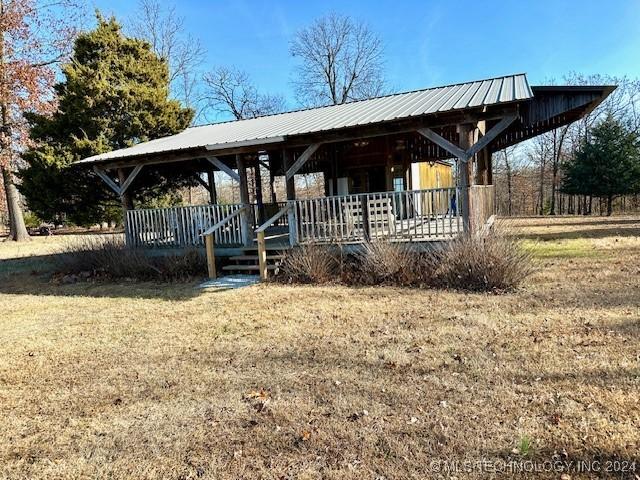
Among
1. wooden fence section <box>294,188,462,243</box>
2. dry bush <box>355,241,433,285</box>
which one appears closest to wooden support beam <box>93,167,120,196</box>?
wooden fence section <box>294,188,462,243</box>

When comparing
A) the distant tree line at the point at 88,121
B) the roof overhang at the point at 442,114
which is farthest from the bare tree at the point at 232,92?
the roof overhang at the point at 442,114

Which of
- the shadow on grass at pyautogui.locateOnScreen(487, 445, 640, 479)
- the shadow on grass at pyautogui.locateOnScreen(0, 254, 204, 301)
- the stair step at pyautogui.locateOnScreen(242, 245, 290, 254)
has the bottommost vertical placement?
the shadow on grass at pyautogui.locateOnScreen(487, 445, 640, 479)

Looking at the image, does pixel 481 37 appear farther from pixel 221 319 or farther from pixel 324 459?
pixel 324 459

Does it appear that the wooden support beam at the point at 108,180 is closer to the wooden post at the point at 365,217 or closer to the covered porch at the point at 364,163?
the covered porch at the point at 364,163

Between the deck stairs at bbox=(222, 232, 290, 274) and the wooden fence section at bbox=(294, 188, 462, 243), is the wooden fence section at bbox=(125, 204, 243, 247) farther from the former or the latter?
the wooden fence section at bbox=(294, 188, 462, 243)

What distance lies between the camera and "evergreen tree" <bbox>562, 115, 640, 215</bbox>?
2073 cm

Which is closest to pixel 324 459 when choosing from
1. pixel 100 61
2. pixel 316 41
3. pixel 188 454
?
pixel 188 454

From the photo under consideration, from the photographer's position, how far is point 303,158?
28.3 feet

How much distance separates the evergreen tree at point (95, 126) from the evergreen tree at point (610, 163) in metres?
20.6

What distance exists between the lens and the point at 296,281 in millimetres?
8469

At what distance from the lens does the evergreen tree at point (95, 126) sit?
1465cm

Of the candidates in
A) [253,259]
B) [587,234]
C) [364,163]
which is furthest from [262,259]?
[587,234]

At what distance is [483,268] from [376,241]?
2080 millimetres

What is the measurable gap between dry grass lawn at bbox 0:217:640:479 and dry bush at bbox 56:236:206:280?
2.82 m
